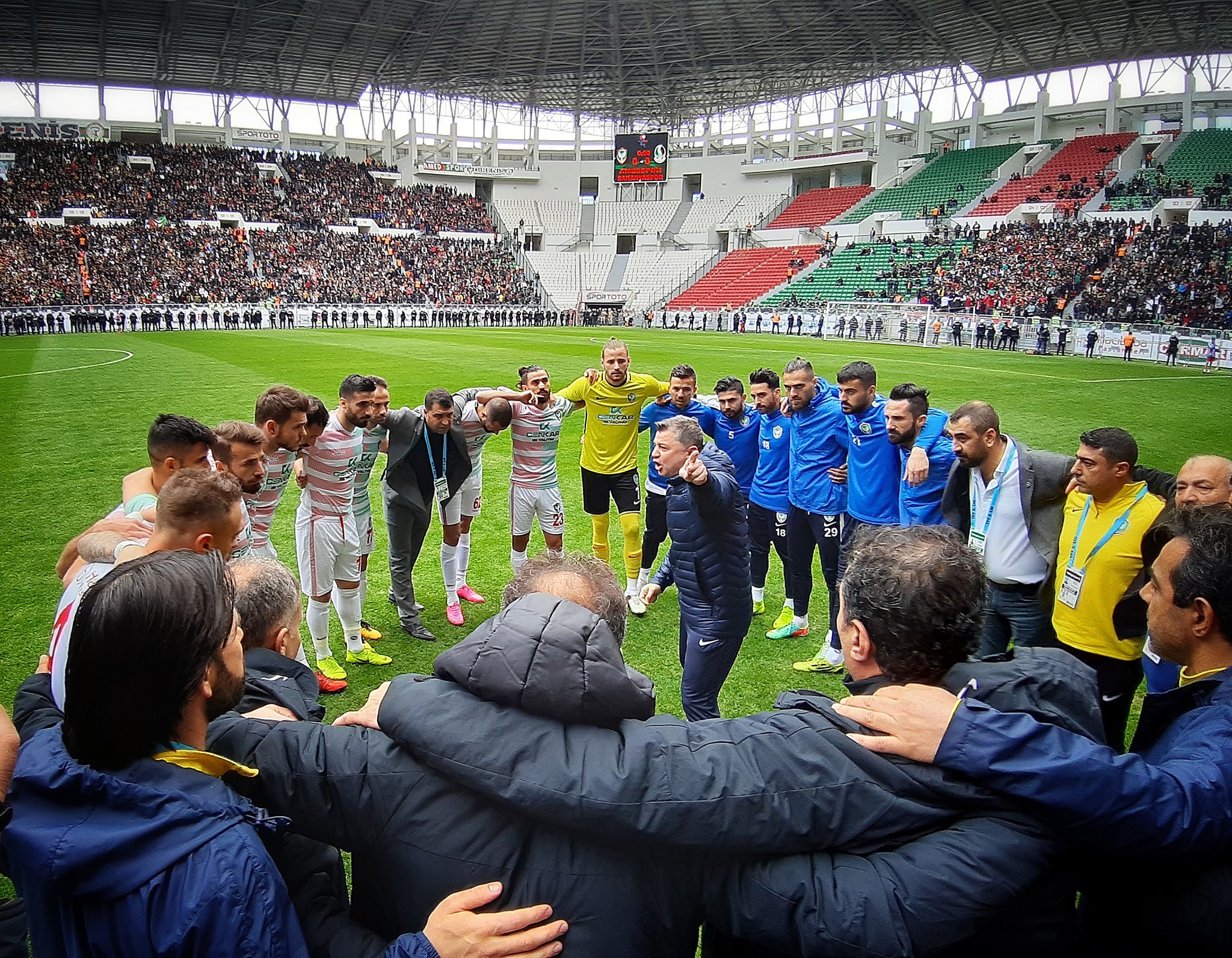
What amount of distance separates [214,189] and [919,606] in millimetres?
62664

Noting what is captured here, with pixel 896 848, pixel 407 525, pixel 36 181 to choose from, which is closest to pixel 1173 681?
pixel 896 848

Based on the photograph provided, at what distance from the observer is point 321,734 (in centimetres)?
190

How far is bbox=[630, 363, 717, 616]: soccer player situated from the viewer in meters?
7.21

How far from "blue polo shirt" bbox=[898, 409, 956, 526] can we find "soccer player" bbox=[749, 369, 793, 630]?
4.08 ft

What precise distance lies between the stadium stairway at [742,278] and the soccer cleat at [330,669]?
49562mm

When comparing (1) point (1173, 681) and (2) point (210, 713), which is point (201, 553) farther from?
(1) point (1173, 681)

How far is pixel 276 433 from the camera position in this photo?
5.41 meters

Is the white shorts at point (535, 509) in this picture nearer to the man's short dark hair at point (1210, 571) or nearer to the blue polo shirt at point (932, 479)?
the blue polo shirt at point (932, 479)

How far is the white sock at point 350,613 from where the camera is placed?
6.13 metres

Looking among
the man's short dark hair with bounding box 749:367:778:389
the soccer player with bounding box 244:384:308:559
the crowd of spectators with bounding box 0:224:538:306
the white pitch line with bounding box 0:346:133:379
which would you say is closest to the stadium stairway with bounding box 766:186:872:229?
the crowd of spectators with bounding box 0:224:538:306

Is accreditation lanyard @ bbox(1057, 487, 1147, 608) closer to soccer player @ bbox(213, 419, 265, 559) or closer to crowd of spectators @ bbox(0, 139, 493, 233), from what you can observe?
soccer player @ bbox(213, 419, 265, 559)

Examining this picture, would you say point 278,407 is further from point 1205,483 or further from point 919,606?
point 1205,483

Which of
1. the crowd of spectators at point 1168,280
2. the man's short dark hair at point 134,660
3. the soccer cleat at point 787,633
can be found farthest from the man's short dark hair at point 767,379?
the crowd of spectators at point 1168,280

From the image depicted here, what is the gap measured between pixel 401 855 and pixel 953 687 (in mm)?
1401
